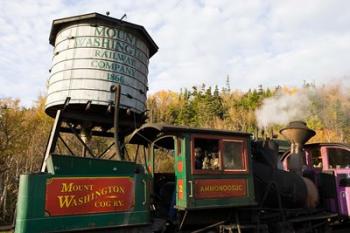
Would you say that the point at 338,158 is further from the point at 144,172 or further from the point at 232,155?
the point at 144,172

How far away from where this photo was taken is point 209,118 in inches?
2074

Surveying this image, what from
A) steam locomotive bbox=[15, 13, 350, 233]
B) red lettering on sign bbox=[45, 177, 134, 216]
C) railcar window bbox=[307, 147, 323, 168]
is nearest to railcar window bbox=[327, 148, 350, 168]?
steam locomotive bbox=[15, 13, 350, 233]

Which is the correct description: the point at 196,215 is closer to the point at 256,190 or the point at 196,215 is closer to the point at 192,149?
the point at 192,149

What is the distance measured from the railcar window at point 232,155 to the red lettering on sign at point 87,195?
238cm

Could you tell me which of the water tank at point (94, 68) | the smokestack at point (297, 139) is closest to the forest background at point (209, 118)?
the smokestack at point (297, 139)

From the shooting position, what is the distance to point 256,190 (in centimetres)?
925

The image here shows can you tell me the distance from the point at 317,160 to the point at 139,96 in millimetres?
6786

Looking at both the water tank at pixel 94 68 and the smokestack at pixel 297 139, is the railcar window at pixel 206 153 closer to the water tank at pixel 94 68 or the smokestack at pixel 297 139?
the smokestack at pixel 297 139

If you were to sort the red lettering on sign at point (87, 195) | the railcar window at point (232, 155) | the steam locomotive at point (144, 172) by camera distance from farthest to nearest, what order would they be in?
1. the railcar window at point (232, 155)
2. the steam locomotive at point (144, 172)
3. the red lettering on sign at point (87, 195)

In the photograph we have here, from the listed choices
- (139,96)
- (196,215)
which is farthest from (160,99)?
(196,215)

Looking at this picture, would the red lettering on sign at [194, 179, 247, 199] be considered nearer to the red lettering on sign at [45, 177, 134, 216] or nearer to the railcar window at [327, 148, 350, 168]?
the red lettering on sign at [45, 177, 134, 216]

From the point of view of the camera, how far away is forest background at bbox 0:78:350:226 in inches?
843

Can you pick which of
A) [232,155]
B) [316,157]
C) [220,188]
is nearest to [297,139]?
[316,157]

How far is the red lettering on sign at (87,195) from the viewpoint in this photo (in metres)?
6.17
